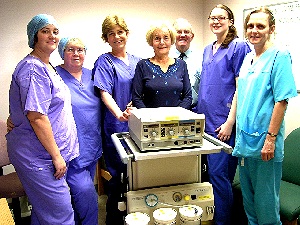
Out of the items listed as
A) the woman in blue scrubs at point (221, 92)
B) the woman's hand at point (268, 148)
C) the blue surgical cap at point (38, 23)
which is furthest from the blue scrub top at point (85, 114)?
the woman's hand at point (268, 148)

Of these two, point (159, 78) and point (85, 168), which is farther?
point (85, 168)

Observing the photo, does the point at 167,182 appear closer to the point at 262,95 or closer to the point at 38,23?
the point at 262,95

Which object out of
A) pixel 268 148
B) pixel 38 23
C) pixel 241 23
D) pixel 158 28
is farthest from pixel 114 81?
pixel 241 23

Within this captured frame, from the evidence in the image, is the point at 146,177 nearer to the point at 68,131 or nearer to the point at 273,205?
the point at 68,131

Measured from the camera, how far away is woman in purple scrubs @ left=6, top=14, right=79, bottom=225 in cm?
157

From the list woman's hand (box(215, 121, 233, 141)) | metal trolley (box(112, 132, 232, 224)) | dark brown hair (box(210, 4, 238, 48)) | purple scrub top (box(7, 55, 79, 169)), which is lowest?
metal trolley (box(112, 132, 232, 224))

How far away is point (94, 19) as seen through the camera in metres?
3.16

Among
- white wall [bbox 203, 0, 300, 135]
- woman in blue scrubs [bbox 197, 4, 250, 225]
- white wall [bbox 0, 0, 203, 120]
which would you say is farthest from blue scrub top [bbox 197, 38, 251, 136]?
white wall [bbox 0, 0, 203, 120]

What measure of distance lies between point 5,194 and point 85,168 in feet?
2.12

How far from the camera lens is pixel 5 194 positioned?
2273mm

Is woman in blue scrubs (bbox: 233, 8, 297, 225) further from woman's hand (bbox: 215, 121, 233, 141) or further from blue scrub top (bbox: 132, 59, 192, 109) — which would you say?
blue scrub top (bbox: 132, 59, 192, 109)

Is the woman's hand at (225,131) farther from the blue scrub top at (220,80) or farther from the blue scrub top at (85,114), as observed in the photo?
the blue scrub top at (85,114)

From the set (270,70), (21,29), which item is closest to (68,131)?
(270,70)

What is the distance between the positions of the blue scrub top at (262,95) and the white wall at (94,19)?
0.98 metres
